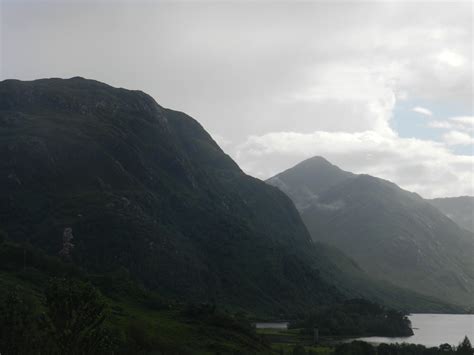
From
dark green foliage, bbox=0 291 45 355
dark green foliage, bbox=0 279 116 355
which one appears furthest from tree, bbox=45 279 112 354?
dark green foliage, bbox=0 291 45 355

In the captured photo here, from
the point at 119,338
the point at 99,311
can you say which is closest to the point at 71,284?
the point at 99,311

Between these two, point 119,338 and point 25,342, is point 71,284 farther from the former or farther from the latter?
point 119,338

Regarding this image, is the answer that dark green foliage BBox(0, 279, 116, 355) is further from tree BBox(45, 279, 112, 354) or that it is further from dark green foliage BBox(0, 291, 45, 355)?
dark green foliage BBox(0, 291, 45, 355)

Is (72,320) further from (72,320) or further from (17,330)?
(17,330)

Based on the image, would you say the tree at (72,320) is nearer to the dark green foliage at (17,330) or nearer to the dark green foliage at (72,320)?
the dark green foliage at (72,320)

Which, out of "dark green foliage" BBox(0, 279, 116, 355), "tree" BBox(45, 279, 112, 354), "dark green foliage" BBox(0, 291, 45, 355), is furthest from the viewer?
"dark green foliage" BBox(0, 291, 45, 355)

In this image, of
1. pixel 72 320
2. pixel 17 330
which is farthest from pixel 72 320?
pixel 17 330

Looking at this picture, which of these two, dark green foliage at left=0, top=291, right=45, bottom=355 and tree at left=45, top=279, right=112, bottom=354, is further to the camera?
dark green foliage at left=0, top=291, right=45, bottom=355

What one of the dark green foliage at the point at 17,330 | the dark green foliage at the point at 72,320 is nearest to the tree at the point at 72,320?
the dark green foliage at the point at 72,320
